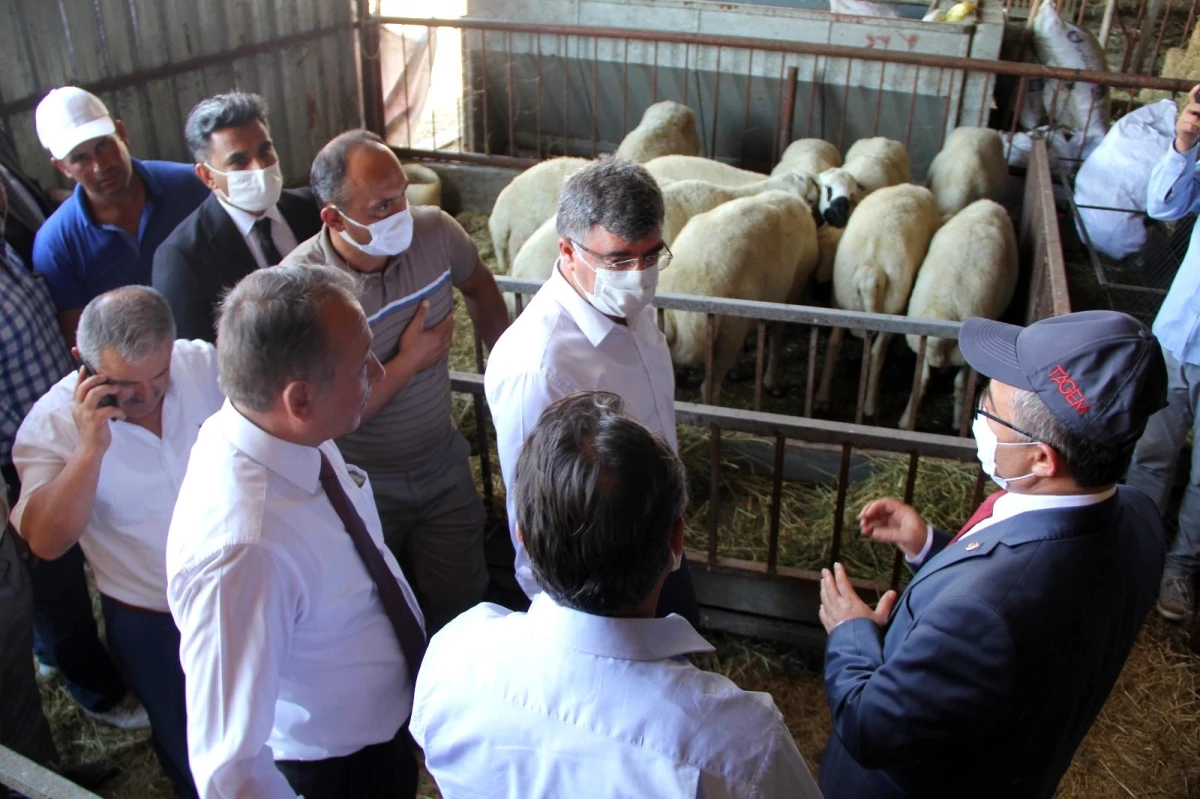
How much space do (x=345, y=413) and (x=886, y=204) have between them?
5024 mm

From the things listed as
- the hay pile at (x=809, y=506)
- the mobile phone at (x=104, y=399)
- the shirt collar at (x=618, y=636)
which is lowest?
the hay pile at (x=809, y=506)

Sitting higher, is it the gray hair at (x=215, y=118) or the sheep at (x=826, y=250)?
the gray hair at (x=215, y=118)

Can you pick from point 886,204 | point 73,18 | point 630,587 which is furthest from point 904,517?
point 73,18

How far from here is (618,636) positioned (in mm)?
1293

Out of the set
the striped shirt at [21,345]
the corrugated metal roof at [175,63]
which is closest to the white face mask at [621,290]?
the striped shirt at [21,345]

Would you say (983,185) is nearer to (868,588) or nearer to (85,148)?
(868,588)

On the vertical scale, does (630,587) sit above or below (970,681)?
above

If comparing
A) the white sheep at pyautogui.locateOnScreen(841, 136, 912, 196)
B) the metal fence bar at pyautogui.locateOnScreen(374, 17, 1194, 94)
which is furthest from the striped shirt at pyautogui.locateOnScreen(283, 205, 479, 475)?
the metal fence bar at pyautogui.locateOnScreen(374, 17, 1194, 94)

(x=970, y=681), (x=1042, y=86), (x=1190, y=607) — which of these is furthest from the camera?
(x=1042, y=86)

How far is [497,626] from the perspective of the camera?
139 cm

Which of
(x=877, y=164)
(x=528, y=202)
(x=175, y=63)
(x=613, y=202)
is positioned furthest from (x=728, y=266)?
(x=175, y=63)

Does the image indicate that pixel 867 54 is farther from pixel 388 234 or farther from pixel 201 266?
pixel 201 266

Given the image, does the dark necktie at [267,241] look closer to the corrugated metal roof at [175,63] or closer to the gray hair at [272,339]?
the gray hair at [272,339]

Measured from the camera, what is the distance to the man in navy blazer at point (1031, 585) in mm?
1611
